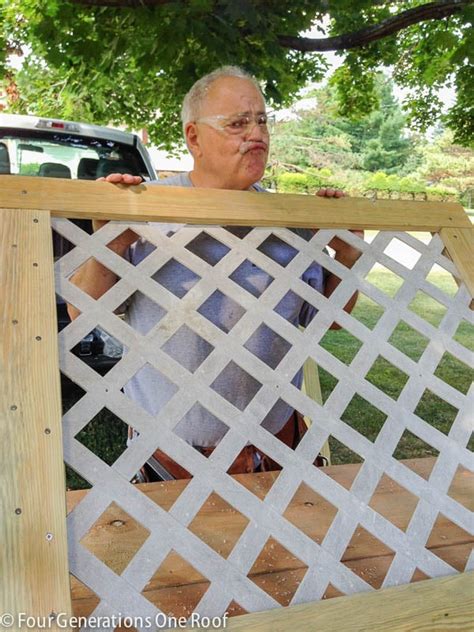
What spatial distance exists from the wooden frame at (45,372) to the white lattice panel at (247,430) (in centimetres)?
4

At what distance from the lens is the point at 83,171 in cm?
402

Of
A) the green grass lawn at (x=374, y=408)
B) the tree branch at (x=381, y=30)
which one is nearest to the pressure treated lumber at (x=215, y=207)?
the green grass lawn at (x=374, y=408)

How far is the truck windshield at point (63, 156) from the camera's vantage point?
389 centimetres

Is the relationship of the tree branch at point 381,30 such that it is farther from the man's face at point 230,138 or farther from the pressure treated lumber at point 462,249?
the pressure treated lumber at point 462,249

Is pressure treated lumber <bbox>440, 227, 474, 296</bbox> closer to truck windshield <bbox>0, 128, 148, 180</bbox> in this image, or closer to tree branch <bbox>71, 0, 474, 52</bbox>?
tree branch <bbox>71, 0, 474, 52</bbox>

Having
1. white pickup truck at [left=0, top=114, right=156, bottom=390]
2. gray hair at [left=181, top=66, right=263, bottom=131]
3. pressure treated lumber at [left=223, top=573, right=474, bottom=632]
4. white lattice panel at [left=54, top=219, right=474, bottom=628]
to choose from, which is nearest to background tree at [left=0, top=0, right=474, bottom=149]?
white pickup truck at [left=0, top=114, right=156, bottom=390]

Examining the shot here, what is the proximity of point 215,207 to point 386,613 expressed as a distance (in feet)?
2.82

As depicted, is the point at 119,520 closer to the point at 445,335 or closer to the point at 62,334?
the point at 62,334

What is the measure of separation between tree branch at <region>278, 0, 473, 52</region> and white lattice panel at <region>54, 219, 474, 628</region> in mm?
2466

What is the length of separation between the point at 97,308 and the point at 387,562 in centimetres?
75

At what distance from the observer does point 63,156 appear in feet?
13.2

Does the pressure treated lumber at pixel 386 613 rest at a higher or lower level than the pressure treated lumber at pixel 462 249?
lower

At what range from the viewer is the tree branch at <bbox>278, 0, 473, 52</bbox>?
3.38 metres

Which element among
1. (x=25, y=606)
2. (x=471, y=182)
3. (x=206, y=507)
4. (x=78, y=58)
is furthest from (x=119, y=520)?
(x=471, y=182)
